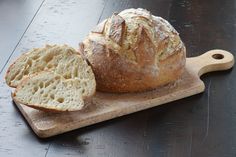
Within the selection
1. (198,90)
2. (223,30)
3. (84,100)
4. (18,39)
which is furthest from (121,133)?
(223,30)

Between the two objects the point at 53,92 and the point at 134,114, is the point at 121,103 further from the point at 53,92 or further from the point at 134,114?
the point at 53,92

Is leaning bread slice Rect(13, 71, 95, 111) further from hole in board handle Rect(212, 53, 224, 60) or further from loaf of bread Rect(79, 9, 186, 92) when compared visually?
hole in board handle Rect(212, 53, 224, 60)

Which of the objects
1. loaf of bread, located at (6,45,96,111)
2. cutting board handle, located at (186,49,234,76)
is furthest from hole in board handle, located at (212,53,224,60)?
loaf of bread, located at (6,45,96,111)

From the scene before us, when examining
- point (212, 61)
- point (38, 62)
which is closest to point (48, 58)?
point (38, 62)

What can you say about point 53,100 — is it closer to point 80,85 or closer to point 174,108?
point 80,85

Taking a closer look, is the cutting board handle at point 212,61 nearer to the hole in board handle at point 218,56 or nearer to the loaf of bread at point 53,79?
the hole in board handle at point 218,56

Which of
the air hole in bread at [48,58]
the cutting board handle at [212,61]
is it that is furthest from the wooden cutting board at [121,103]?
the air hole in bread at [48,58]
